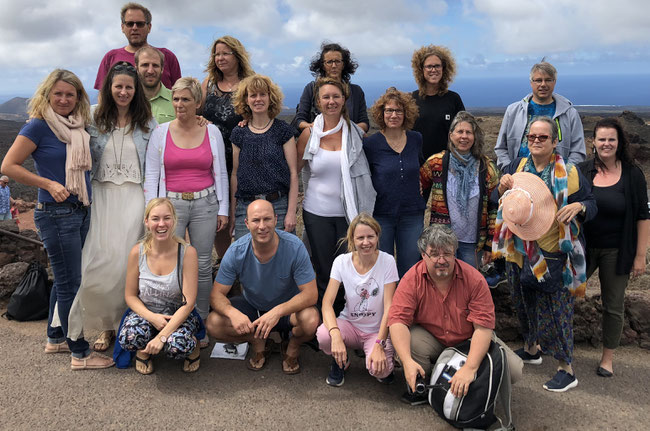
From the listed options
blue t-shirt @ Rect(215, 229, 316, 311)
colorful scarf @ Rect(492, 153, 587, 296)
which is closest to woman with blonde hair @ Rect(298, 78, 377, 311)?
blue t-shirt @ Rect(215, 229, 316, 311)

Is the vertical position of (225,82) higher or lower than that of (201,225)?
higher

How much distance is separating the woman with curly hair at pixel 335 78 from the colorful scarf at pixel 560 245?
1753 mm

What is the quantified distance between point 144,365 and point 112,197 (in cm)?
145

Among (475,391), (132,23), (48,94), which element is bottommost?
(475,391)

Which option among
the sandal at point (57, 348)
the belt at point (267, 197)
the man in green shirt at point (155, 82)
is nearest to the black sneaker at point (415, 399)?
the belt at point (267, 197)

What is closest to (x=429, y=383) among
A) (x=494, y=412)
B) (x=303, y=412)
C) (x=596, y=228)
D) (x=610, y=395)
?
(x=494, y=412)

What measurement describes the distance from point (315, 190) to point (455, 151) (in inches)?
49.9

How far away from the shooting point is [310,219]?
4871 mm

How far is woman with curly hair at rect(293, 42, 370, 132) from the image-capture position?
5.32m

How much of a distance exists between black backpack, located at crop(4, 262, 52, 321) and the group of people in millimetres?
1097

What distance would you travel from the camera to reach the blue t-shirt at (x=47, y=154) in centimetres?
416

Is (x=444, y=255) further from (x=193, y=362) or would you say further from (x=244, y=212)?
(x=193, y=362)

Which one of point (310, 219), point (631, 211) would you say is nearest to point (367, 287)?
point (310, 219)

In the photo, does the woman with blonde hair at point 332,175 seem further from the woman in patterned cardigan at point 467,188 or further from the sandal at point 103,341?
the sandal at point 103,341
